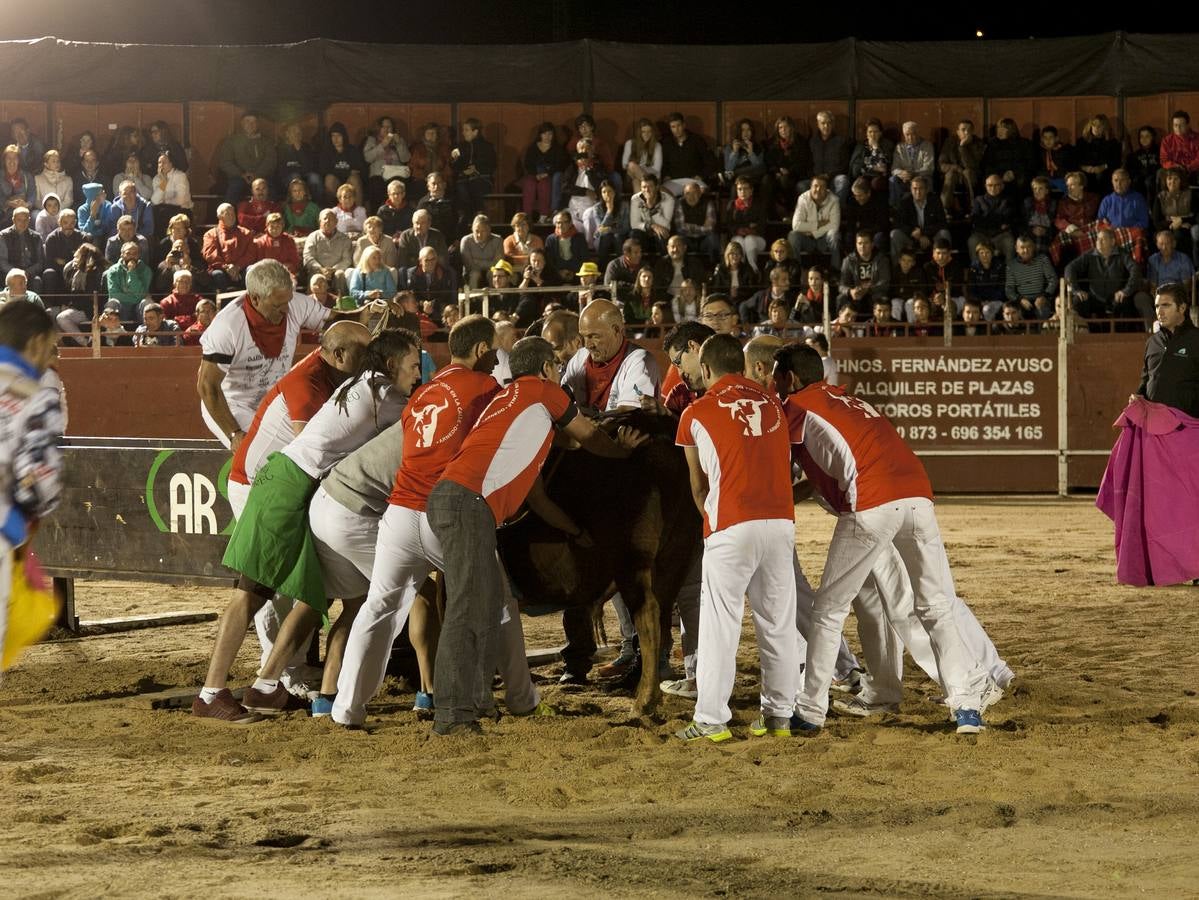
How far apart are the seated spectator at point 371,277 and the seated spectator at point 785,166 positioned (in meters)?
5.35

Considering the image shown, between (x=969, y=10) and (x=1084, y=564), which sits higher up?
(x=969, y=10)

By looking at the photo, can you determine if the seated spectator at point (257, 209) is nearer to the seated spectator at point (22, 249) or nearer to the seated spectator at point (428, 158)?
the seated spectator at point (428, 158)

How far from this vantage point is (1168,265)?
1819 cm

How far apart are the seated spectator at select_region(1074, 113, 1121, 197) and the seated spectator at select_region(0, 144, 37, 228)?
1368 centimetres

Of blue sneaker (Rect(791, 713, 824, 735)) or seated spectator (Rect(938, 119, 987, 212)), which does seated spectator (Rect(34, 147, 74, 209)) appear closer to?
seated spectator (Rect(938, 119, 987, 212))

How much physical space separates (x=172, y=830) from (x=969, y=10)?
103ft

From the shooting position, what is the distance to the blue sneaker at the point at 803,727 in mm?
7238

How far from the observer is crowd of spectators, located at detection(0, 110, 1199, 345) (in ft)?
60.1

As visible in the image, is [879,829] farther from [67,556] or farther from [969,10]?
[969,10]

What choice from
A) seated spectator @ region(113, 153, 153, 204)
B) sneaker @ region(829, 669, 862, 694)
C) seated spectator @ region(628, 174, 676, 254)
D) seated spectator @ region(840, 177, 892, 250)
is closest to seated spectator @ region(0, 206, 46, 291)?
seated spectator @ region(113, 153, 153, 204)

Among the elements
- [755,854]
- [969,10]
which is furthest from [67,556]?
[969,10]

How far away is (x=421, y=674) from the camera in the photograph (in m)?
8.02

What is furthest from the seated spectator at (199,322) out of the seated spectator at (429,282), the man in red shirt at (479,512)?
the man in red shirt at (479,512)

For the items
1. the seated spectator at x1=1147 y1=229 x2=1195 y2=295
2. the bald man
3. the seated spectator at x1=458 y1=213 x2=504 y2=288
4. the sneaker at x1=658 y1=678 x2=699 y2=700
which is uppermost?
the seated spectator at x1=458 y1=213 x2=504 y2=288
